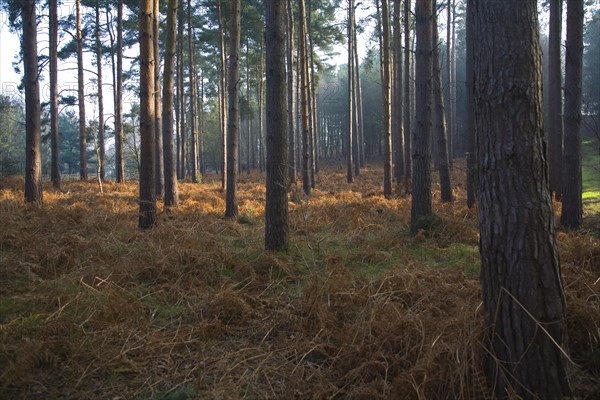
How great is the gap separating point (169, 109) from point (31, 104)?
3.37 m

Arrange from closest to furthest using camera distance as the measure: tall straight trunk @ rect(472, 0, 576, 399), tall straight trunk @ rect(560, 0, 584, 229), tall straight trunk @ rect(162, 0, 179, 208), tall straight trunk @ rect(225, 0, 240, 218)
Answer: tall straight trunk @ rect(472, 0, 576, 399)
tall straight trunk @ rect(560, 0, 584, 229)
tall straight trunk @ rect(225, 0, 240, 218)
tall straight trunk @ rect(162, 0, 179, 208)

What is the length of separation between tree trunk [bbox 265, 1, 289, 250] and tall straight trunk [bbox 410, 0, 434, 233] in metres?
2.97

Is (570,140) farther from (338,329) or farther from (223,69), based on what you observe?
(223,69)

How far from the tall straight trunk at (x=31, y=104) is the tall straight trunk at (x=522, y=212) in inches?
417

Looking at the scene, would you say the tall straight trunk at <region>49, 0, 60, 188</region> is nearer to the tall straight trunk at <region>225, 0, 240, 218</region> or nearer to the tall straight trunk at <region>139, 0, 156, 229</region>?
the tall straight trunk at <region>225, 0, 240, 218</region>

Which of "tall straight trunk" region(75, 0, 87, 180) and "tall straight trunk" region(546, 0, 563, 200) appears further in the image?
"tall straight trunk" region(75, 0, 87, 180)

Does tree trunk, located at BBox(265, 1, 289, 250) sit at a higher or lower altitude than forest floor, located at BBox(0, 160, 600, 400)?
higher

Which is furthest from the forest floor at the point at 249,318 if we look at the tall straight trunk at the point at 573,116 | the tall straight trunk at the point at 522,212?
the tall straight trunk at the point at 573,116

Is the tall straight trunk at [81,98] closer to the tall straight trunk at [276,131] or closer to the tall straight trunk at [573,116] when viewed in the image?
the tall straight trunk at [276,131]

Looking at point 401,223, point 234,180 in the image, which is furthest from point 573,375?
point 234,180

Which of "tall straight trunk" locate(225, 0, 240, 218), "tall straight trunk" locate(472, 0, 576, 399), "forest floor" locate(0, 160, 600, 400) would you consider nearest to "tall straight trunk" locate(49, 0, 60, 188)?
"tall straight trunk" locate(225, 0, 240, 218)

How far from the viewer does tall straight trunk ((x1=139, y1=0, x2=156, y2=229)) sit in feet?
25.8

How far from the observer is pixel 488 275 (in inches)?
99.7

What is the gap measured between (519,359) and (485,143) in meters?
1.32
